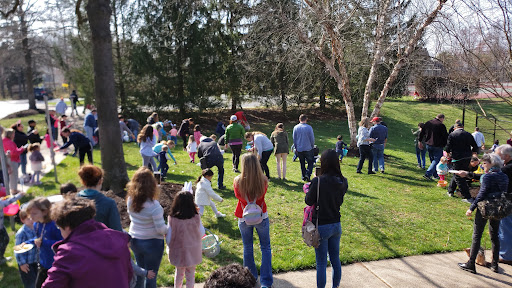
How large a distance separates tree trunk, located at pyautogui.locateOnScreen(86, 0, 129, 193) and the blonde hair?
502 centimetres

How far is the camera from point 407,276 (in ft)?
17.8

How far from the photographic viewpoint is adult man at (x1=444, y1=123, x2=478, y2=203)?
916 centimetres

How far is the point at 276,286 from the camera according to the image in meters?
4.99

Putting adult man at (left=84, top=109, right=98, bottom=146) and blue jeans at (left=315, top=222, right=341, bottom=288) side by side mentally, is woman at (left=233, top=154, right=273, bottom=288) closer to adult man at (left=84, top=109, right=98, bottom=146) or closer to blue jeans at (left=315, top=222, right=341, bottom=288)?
blue jeans at (left=315, top=222, right=341, bottom=288)

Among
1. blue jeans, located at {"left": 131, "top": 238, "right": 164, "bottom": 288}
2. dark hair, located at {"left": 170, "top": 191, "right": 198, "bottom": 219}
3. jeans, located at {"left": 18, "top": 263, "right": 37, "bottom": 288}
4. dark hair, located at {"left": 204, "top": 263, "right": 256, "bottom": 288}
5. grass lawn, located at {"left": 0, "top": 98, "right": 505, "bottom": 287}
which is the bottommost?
grass lawn, located at {"left": 0, "top": 98, "right": 505, "bottom": 287}

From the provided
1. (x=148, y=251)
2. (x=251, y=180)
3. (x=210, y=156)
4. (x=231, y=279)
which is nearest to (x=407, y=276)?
(x=251, y=180)

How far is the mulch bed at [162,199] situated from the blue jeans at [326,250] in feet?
11.3

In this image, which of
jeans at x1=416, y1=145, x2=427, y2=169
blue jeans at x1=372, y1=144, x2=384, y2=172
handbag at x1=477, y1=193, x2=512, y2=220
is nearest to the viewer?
handbag at x1=477, y1=193, x2=512, y2=220

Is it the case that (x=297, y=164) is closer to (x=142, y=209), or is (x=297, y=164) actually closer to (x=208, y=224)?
(x=208, y=224)

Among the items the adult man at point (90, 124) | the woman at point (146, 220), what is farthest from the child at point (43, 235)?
the adult man at point (90, 124)

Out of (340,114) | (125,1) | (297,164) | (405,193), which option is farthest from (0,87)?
(405,193)

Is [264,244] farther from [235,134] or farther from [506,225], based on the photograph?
[235,134]

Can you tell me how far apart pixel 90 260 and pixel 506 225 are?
19.7ft

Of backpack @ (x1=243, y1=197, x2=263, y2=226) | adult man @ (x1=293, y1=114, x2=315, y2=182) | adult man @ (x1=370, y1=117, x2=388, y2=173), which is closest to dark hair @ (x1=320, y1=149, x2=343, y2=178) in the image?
backpack @ (x1=243, y1=197, x2=263, y2=226)
